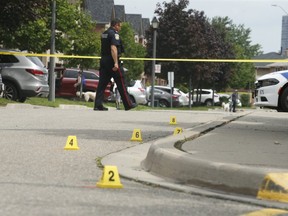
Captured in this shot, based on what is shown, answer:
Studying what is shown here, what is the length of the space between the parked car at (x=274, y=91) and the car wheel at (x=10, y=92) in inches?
330

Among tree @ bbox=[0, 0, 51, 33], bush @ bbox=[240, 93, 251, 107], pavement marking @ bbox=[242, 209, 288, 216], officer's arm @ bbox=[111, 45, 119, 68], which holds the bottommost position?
bush @ bbox=[240, 93, 251, 107]

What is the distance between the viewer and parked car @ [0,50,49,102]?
73.7ft

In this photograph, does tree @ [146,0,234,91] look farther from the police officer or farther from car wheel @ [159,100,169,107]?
the police officer

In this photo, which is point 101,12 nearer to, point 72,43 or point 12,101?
point 72,43

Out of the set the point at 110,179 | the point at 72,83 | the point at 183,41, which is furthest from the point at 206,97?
the point at 110,179

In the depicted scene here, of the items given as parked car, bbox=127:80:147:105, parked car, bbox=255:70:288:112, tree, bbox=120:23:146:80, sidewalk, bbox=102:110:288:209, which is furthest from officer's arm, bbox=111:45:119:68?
tree, bbox=120:23:146:80

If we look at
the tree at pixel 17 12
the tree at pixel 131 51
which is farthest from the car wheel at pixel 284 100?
the tree at pixel 131 51

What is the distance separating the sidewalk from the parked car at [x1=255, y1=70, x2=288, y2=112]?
835 centimetres

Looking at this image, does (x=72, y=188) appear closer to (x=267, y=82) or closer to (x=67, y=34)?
(x=267, y=82)

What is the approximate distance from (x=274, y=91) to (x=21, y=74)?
28.2 ft

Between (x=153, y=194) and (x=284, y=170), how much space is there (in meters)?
1.11

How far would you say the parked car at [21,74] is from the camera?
22.5 metres

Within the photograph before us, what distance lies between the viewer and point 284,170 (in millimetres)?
5941

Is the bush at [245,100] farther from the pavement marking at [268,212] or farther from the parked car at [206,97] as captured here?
the pavement marking at [268,212]
